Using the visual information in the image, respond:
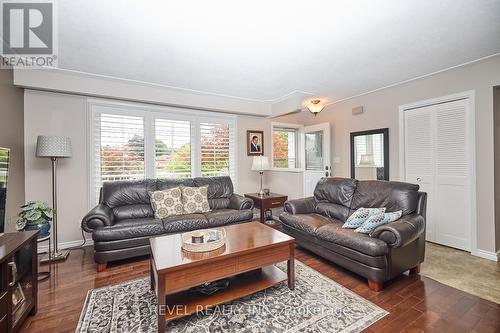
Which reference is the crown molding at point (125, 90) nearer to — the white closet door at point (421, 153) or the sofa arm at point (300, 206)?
the sofa arm at point (300, 206)

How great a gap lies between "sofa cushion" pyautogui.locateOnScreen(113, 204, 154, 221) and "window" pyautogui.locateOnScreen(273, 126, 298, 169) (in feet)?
9.74

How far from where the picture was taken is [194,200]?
3.62m

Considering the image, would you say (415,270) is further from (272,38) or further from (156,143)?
(156,143)

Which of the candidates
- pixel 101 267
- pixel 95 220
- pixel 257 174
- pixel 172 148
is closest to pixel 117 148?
pixel 172 148

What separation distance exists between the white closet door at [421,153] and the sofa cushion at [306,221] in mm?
1740

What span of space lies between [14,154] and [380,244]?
4447 millimetres

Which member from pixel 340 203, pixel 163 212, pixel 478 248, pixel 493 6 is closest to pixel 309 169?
pixel 340 203

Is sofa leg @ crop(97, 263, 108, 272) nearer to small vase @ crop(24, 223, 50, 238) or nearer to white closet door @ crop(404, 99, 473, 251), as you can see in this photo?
small vase @ crop(24, 223, 50, 238)

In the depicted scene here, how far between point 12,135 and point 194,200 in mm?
2447

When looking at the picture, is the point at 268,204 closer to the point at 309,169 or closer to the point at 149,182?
the point at 309,169

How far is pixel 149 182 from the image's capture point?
3.66m

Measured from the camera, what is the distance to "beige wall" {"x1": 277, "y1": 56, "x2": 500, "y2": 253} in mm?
2898

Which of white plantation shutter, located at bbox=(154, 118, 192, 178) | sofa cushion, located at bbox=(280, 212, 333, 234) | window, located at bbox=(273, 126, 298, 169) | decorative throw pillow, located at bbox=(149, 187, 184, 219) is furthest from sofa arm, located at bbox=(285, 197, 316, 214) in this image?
white plantation shutter, located at bbox=(154, 118, 192, 178)

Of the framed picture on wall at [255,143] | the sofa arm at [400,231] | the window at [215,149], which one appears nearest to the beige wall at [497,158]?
the sofa arm at [400,231]
